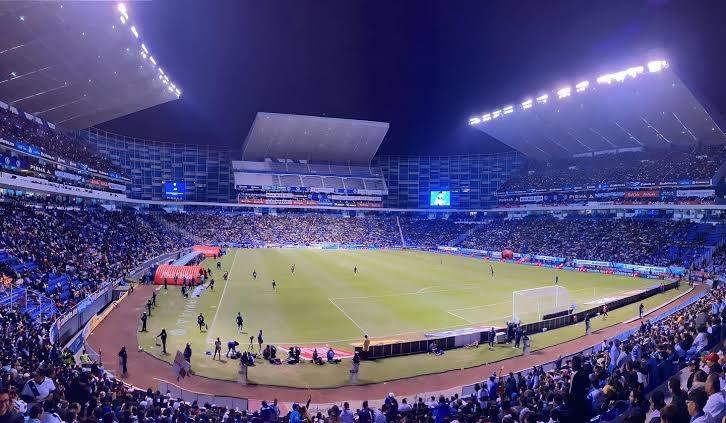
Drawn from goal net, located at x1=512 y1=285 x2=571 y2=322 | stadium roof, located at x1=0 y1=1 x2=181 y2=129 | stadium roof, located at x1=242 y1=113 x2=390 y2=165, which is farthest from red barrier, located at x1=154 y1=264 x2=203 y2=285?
stadium roof, located at x1=242 y1=113 x2=390 y2=165

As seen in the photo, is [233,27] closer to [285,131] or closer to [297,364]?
[297,364]

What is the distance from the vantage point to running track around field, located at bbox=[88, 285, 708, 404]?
18.3m

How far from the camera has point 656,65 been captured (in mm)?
46500

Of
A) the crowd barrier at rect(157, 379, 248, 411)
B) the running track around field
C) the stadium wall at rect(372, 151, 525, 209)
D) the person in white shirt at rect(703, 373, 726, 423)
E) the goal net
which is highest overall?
the stadium wall at rect(372, 151, 525, 209)

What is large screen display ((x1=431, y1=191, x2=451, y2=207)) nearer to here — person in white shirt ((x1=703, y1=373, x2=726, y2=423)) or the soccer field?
the soccer field

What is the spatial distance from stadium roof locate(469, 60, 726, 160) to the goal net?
3043cm

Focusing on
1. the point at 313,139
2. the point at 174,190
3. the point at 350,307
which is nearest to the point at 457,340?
the point at 350,307

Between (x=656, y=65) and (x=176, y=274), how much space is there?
52163 millimetres

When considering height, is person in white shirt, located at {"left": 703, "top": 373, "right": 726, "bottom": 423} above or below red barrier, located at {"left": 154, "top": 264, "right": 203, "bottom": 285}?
above

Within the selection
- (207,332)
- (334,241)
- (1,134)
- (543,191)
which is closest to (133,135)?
(334,241)

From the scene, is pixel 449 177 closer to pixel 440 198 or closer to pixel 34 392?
pixel 440 198

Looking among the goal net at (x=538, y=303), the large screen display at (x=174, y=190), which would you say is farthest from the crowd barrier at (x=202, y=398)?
the large screen display at (x=174, y=190)

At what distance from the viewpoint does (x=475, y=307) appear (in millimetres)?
34031

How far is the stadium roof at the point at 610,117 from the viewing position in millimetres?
52000
